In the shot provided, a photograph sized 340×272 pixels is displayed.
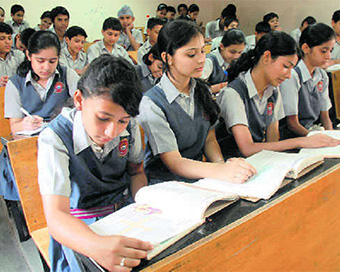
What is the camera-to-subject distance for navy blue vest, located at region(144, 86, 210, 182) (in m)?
1.39

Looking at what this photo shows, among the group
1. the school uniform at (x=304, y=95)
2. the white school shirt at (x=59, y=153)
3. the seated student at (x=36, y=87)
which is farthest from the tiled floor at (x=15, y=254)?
the school uniform at (x=304, y=95)

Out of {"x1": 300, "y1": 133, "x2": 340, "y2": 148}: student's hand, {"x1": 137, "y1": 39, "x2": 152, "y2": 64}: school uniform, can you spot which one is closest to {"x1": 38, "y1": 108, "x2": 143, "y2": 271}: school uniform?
{"x1": 300, "y1": 133, "x2": 340, "y2": 148}: student's hand

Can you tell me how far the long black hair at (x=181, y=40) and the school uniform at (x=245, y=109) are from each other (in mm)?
111

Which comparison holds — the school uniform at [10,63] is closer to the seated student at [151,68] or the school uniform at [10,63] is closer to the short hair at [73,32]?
the short hair at [73,32]

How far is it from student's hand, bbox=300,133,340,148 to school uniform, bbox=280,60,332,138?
1.69ft

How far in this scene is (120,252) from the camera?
0.65 metres

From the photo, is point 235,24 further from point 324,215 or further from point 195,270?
point 195,270

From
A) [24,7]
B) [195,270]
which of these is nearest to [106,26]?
[24,7]

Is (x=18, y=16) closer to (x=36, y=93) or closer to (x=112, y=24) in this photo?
(x=112, y=24)

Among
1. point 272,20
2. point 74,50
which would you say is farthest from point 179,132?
point 272,20

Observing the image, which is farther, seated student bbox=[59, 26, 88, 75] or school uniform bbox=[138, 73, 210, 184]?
seated student bbox=[59, 26, 88, 75]

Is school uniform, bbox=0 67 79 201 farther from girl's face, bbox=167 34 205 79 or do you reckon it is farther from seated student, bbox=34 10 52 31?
seated student, bbox=34 10 52 31

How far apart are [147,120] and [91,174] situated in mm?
365

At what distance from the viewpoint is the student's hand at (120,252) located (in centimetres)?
65
